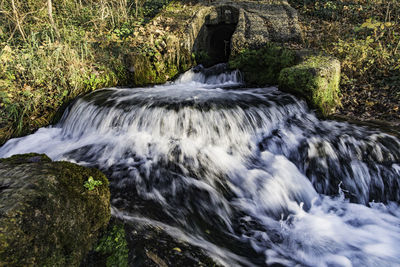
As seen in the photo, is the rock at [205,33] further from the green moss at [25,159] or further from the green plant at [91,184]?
the green plant at [91,184]

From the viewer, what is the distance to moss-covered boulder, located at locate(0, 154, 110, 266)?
1.28 metres

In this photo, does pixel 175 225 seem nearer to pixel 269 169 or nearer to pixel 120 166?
pixel 120 166

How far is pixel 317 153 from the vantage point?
413cm

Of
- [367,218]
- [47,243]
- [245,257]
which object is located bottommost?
[367,218]

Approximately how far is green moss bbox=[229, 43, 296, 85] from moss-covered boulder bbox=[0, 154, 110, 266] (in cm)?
560

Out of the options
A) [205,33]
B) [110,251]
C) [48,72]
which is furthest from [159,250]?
[205,33]

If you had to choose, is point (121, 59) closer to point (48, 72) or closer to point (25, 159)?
point (48, 72)

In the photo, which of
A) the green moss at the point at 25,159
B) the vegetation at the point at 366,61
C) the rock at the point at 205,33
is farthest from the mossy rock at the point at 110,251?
the vegetation at the point at 366,61

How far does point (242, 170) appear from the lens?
12.8 feet

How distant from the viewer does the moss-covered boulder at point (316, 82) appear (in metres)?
5.21

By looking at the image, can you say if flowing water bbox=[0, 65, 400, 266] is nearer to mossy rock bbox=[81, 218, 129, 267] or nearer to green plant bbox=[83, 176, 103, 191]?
mossy rock bbox=[81, 218, 129, 267]

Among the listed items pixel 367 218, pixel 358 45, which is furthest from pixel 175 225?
pixel 358 45

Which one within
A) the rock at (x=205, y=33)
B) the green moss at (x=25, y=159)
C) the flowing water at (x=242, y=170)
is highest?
the rock at (x=205, y=33)

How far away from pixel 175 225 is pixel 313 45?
7.50 m
